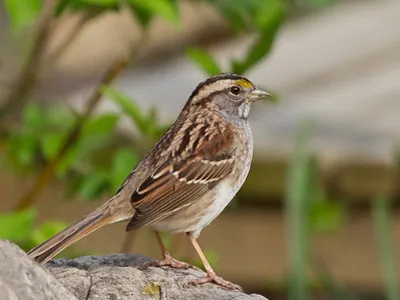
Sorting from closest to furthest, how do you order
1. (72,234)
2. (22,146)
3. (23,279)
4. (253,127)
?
(23,279) → (72,234) → (22,146) → (253,127)

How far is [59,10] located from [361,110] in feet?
10.5

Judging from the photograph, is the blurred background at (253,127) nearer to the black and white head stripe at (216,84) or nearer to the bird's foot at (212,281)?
the black and white head stripe at (216,84)

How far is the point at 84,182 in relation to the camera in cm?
477

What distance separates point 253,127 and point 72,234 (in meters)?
3.12

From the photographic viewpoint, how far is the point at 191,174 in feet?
14.5

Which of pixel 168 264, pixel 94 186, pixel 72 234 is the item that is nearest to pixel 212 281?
pixel 168 264

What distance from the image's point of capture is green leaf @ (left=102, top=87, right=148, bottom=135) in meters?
4.37

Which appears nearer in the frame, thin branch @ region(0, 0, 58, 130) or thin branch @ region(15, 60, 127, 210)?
thin branch @ region(15, 60, 127, 210)

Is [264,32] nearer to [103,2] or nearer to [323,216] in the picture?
[103,2]

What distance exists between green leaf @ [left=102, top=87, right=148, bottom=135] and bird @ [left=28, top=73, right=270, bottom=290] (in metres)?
0.12

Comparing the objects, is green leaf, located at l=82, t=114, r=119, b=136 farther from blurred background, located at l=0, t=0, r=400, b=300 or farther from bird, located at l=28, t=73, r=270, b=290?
bird, located at l=28, t=73, r=270, b=290

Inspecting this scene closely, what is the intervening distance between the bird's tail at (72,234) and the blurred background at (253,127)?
0.69 ft

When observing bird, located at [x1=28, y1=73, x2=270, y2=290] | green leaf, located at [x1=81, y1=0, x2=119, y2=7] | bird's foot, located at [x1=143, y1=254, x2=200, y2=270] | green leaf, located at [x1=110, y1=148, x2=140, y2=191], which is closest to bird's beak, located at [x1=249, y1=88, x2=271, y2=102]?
bird, located at [x1=28, y1=73, x2=270, y2=290]

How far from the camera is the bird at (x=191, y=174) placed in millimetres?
4164
